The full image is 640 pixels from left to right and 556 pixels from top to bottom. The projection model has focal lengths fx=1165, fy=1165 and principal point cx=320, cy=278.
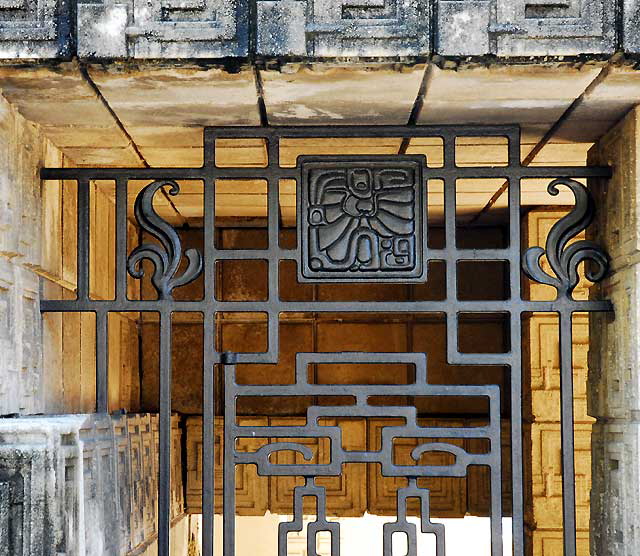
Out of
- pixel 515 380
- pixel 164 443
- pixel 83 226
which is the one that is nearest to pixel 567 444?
pixel 515 380

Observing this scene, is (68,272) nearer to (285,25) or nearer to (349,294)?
(285,25)

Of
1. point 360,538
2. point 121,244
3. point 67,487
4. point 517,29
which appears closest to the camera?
point 67,487

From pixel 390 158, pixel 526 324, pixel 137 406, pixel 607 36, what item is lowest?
pixel 137 406

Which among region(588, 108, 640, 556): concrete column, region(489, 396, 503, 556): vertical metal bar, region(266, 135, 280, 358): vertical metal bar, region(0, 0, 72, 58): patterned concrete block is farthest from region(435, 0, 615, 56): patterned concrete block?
region(489, 396, 503, 556): vertical metal bar

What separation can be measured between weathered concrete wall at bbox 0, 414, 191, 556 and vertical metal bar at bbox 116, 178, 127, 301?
592 mm

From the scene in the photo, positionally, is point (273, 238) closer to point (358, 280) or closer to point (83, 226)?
A: point (358, 280)

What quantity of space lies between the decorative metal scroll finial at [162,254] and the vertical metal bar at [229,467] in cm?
46

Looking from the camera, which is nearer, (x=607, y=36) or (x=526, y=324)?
(x=607, y=36)

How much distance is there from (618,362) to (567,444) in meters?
0.43

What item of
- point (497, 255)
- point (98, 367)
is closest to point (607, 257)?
point (497, 255)

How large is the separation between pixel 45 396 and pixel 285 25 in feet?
6.73

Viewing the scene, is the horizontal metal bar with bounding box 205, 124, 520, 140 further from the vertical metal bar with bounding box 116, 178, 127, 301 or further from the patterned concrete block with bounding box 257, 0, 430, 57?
the patterned concrete block with bounding box 257, 0, 430, 57

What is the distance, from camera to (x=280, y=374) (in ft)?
26.5

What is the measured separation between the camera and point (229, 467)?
5195 mm
